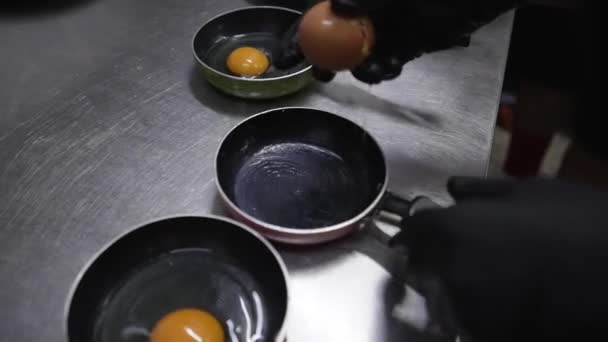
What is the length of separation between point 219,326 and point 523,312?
0.36 m

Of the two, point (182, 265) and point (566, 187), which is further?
point (182, 265)

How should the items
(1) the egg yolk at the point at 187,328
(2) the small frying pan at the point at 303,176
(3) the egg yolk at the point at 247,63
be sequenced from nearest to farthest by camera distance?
(1) the egg yolk at the point at 187,328
(2) the small frying pan at the point at 303,176
(3) the egg yolk at the point at 247,63

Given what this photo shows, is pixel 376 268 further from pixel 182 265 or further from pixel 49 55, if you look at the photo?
pixel 49 55

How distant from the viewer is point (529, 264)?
0.51 meters

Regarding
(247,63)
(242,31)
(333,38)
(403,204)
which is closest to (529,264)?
(403,204)

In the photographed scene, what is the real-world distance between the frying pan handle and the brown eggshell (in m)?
0.22

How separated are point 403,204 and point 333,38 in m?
0.27

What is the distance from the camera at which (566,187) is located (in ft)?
1.86

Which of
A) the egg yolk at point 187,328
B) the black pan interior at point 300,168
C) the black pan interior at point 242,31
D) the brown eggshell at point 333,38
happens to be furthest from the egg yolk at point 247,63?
the egg yolk at point 187,328

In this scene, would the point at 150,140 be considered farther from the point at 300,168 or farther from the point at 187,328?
the point at 187,328

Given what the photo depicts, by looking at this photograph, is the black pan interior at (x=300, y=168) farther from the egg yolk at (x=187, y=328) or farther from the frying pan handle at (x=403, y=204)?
the egg yolk at (x=187, y=328)

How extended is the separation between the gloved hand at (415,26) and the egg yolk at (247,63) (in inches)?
9.3

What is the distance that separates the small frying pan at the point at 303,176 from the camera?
0.70 meters

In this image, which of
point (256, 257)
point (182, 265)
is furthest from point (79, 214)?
point (256, 257)
